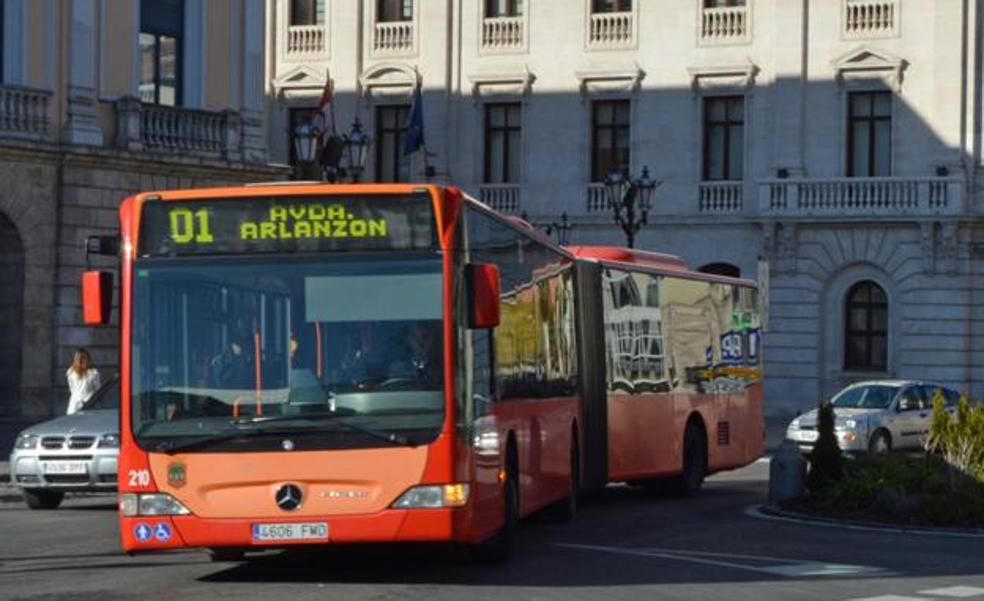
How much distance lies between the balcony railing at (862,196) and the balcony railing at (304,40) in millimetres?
12651

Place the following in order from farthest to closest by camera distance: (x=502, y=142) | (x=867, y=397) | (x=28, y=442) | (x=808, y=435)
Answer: (x=502, y=142) → (x=867, y=397) → (x=808, y=435) → (x=28, y=442)

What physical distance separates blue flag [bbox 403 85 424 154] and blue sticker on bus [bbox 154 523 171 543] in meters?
→ 40.4

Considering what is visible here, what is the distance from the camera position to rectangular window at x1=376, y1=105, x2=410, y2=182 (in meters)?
63.8

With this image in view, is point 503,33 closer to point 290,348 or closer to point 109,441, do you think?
point 109,441

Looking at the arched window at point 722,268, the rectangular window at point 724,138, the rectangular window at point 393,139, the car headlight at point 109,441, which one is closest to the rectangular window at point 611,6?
the rectangular window at point 724,138

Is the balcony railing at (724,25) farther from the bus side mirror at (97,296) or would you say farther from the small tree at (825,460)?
the bus side mirror at (97,296)

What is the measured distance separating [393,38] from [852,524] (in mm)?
41436

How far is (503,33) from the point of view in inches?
2479

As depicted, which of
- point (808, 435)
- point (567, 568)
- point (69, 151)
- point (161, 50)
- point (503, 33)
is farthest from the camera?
point (503, 33)

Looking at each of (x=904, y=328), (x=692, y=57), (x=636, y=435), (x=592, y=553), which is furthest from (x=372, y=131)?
(x=592, y=553)

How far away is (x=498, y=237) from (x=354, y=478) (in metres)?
2.98

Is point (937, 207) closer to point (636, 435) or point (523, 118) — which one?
point (523, 118)

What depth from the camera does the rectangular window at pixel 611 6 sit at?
61812 mm

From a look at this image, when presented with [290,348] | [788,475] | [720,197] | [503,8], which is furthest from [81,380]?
[503,8]
